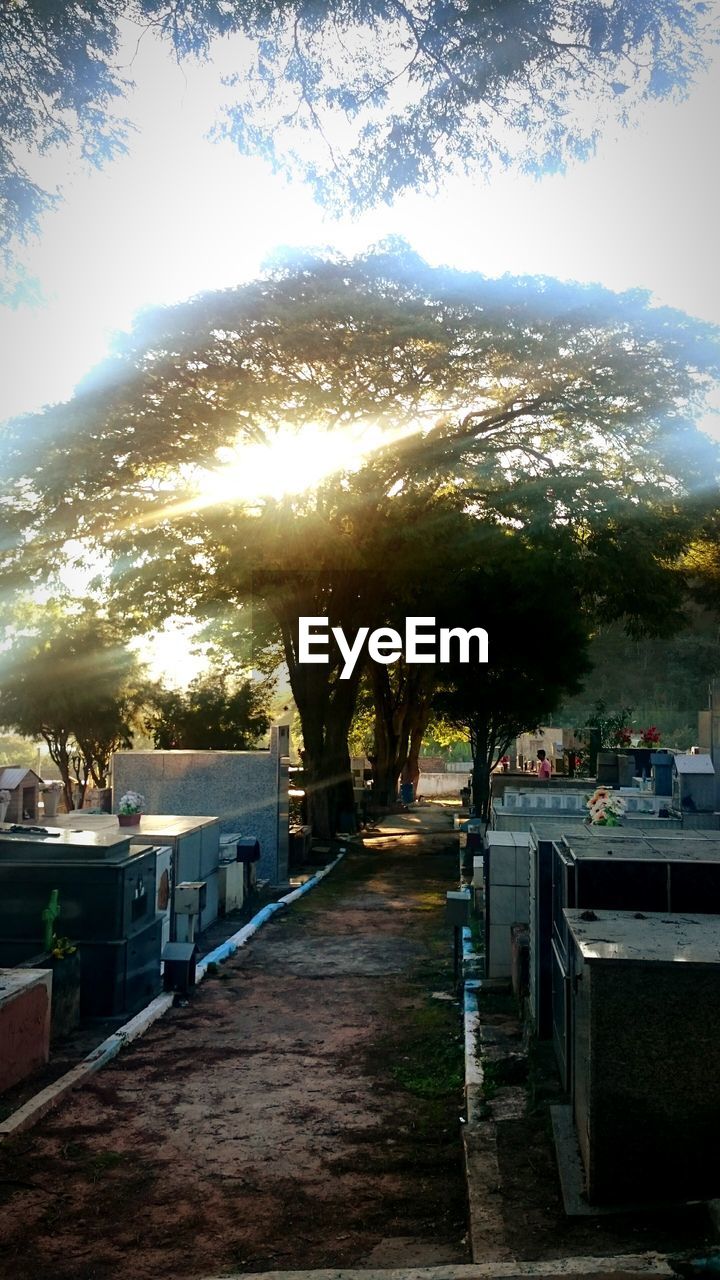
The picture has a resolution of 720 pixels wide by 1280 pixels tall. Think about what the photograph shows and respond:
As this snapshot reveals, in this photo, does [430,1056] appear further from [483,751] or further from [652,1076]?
[483,751]

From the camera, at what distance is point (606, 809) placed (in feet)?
36.5

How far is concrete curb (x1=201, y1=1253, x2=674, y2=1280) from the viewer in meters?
4.16

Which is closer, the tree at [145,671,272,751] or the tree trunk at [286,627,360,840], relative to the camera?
the tree trunk at [286,627,360,840]

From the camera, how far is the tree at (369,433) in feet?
76.0

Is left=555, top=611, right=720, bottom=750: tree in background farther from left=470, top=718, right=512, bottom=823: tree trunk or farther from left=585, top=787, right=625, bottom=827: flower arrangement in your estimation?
left=585, top=787, right=625, bottom=827: flower arrangement

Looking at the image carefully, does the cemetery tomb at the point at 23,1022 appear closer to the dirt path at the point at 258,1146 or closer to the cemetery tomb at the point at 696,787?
the dirt path at the point at 258,1146

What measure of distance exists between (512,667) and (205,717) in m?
11.4

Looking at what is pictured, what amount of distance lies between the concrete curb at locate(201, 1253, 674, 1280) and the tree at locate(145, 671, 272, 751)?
107 ft

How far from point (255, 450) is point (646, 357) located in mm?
9111

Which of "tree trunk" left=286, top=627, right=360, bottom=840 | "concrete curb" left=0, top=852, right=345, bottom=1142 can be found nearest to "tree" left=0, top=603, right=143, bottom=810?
"tree trunk" left=286, top=627, right=360, bottom=840

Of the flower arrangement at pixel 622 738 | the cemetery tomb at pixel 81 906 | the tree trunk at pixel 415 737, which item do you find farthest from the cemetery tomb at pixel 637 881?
the tree trunk at pixel 415 737

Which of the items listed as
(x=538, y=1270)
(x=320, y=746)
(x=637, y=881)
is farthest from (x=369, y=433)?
(x=538, y=1270)

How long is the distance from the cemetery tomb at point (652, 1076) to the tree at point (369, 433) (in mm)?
18992

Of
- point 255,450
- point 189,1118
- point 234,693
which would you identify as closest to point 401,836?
point 234,693
